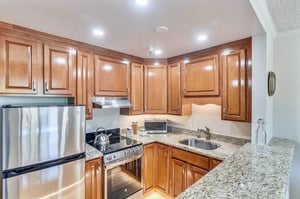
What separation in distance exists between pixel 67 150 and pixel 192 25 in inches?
72.7

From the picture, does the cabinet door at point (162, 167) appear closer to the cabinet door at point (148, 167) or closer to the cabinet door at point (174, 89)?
the cabinet door at point (148, 167)

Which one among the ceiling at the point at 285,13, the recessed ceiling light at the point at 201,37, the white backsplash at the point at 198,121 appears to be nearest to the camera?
the ceiling at the point at 285,13

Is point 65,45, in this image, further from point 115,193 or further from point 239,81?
point 239,81

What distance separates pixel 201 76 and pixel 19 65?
7.56ft

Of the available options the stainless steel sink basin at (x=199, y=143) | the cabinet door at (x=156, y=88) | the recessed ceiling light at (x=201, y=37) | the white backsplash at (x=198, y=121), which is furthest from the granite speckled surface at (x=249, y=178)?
the cabinet door at (x=156, y=88)

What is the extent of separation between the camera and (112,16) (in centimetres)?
158

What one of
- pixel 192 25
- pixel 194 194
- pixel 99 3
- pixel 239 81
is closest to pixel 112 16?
pixel 99 3

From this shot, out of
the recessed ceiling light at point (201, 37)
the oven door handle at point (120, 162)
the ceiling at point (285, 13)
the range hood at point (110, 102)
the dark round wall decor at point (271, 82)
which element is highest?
the ceiling at point (285, 13)

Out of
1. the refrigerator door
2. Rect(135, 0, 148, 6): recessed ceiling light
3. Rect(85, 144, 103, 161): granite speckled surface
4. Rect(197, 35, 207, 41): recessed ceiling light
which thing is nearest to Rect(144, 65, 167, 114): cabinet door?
Rect(197, 35, 207, 41): recessed ceiling light

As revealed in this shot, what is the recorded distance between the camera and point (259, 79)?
1922 mm

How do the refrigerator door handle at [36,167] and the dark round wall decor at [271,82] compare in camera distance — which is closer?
the refrigerator door handle at [36,167]

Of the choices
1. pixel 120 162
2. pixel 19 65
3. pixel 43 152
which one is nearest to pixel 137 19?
pixel 19 65

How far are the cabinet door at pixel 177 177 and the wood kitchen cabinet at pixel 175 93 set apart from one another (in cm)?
83

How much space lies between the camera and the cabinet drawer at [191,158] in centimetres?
222
